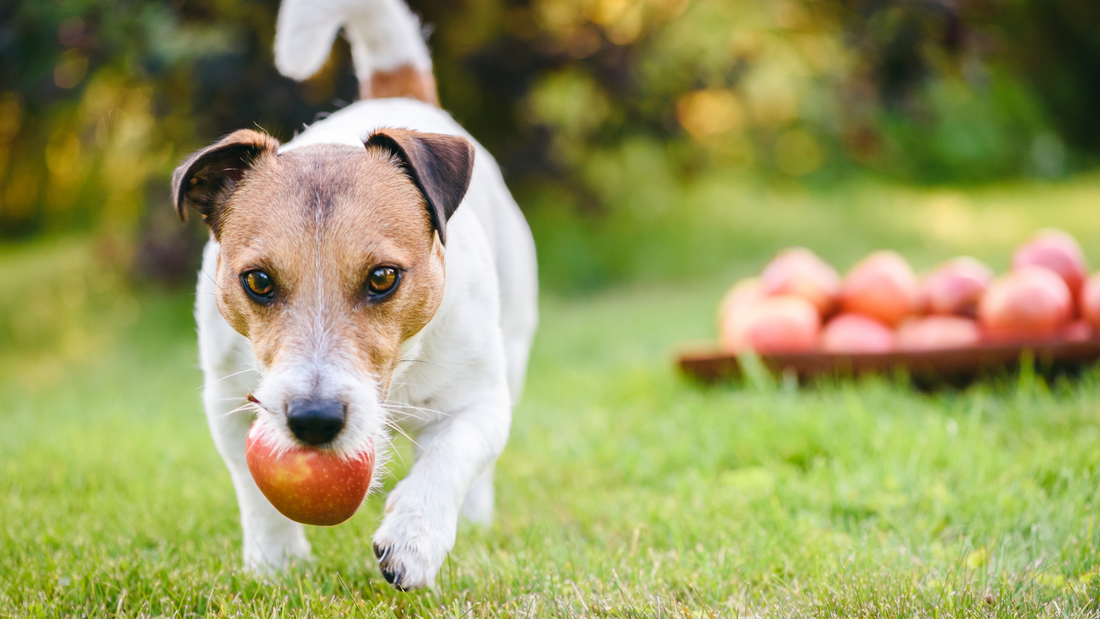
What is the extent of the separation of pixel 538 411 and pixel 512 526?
63.1 inches

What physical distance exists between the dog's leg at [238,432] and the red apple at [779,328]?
2.63m

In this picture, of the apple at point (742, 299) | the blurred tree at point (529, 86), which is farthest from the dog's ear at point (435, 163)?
the blurred tree at point (529, 86)

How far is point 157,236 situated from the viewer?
23.0 ft

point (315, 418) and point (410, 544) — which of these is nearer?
point (315, 418)

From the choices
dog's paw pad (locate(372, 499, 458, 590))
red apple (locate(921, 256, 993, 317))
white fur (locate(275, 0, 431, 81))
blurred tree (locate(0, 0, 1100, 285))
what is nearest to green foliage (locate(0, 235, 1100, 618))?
dog's paw pad (locate(372, 499, 458, 590))

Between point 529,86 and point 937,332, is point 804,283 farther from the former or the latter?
point 529,86

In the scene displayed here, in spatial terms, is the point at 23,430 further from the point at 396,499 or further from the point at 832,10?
the point at 832,10

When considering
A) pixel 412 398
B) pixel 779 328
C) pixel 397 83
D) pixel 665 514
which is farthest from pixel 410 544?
pixel 779 328

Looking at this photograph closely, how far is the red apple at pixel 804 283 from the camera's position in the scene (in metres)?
4.57

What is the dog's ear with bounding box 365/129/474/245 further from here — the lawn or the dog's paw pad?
the lawn

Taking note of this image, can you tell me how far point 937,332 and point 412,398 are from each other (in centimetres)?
293

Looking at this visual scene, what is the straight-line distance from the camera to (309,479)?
186 centimetres

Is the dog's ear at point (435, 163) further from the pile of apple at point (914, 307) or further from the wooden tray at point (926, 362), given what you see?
the pile of apple at point (914, 307)

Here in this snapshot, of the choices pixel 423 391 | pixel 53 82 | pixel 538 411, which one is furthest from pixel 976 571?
pixel 53 82
